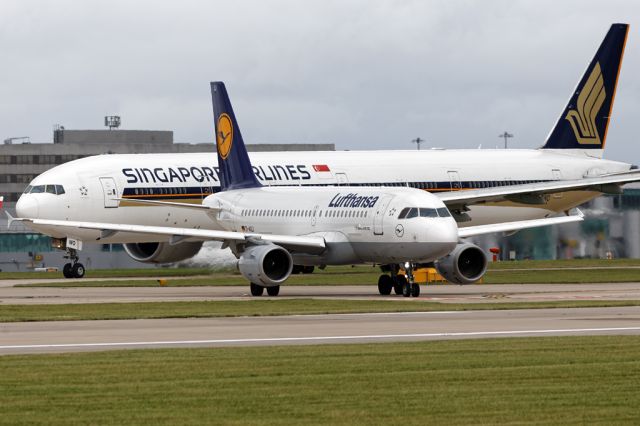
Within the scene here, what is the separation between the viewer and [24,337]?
26.3m

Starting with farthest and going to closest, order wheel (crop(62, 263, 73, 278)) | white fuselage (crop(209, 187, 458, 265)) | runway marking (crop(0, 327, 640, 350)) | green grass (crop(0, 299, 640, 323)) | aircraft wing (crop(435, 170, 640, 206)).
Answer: wheel (crop(62, 263, 73, 278)) → aircraft wing (crop(435, 170, 640, 206)) → white fuselage (crop(209, 187, 458, 265)) → green grass (crop(0, 299, 640, 323)) → runway marking (crop(0, 327, 640, 350))

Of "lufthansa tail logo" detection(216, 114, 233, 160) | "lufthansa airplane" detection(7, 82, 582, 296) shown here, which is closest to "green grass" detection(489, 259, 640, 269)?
"lufthansa airplane" detection(7, 82, 582, 296)

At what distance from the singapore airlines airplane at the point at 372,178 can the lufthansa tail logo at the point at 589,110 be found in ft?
0.14

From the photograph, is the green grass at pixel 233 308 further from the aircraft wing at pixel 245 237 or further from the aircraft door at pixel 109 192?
the aircraft door at pixel 109 192

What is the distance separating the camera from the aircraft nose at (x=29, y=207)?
183 ft

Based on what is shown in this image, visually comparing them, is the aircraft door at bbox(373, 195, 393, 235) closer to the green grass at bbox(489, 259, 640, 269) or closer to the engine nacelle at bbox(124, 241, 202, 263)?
the engine nacelle at bbox(124, 241, 202, 263)

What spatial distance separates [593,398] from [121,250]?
238 feet

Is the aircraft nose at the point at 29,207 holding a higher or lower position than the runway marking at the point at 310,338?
higher

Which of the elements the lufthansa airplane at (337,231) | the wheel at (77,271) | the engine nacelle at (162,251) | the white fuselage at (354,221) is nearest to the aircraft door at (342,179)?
the engine nacelle at (162,251)

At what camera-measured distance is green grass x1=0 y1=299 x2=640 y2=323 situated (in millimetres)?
32781

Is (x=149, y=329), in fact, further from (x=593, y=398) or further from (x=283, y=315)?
(x=593, y=398)

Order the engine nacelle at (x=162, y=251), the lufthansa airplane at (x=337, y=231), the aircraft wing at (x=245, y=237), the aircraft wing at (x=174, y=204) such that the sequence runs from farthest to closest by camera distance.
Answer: the engine nacelle at (x=162, y=251) → the aircraft wing at (x=174, y=204) → the aircraft wing at (x=245, y=237) → the lufthansa airplane at (x=337, y=231)

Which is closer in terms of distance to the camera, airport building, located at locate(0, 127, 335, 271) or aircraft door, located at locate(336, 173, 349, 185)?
aircraft door, located at locate(336, 173, 349, 185)

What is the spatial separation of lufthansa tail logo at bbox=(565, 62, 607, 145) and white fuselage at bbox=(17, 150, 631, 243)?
98 centimetres
